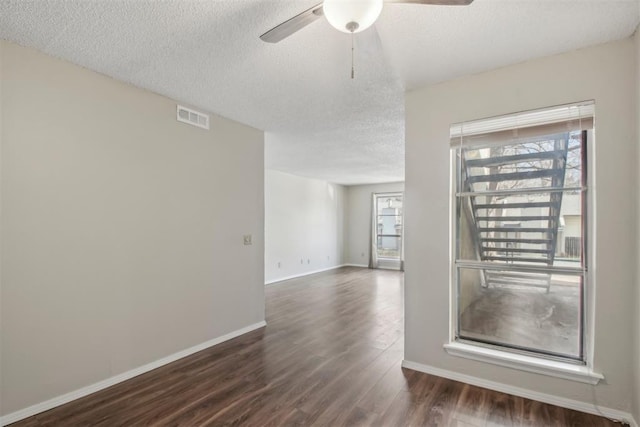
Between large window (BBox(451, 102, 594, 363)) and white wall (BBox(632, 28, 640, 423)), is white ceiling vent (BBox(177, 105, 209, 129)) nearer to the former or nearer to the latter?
large window (BBox(451, 102, 594, 363))

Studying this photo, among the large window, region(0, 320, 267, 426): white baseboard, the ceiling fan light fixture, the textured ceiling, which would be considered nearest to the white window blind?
the large window

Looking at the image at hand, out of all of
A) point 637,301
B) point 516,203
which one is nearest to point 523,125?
point 516,203

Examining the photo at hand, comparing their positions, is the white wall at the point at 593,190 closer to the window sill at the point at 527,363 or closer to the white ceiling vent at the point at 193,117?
the window sill at the point at 527,363

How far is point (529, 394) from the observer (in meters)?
2.25

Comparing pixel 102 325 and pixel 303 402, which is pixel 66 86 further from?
pixel 303 402

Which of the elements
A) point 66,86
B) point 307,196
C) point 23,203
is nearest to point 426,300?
point 23,203

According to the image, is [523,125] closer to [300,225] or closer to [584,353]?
[584,353]

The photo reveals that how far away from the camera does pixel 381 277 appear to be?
7328 mm

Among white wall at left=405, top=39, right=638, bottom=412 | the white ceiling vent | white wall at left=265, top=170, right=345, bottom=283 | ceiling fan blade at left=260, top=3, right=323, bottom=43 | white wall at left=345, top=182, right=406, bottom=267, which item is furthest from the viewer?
white wall at left=345, top=182, right=406, bottom=267

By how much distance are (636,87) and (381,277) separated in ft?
19.3

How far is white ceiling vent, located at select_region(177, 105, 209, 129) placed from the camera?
3053mm

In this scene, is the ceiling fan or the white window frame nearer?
the ceiling fan

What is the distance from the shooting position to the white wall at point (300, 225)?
6.80m

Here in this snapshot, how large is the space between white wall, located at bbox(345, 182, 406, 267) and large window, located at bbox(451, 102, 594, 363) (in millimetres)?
6112
